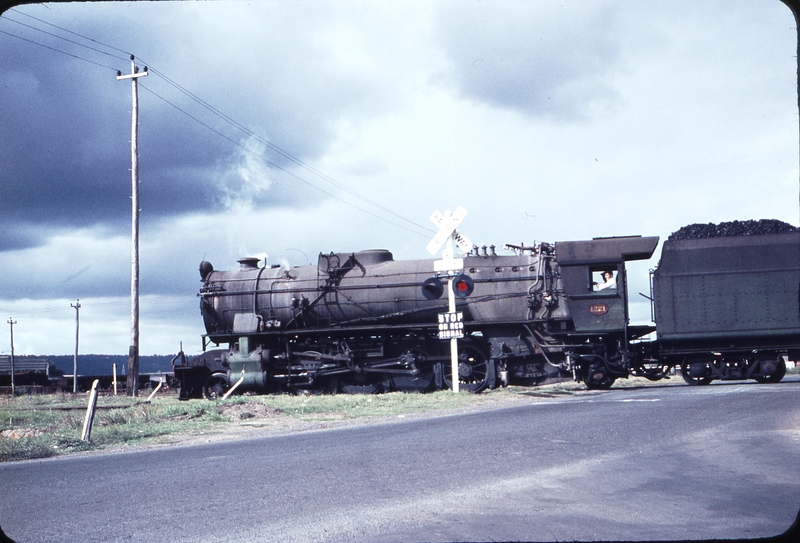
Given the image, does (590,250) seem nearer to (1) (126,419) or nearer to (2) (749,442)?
(2) (749,442)

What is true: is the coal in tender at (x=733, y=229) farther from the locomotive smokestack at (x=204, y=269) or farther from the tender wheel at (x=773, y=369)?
the locomotive smokestack at (x=204, y=269)

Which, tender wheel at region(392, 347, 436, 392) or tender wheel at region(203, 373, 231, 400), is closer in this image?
tender wheel at region(392, 347, 436, 392)

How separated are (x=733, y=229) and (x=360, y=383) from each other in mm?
11132

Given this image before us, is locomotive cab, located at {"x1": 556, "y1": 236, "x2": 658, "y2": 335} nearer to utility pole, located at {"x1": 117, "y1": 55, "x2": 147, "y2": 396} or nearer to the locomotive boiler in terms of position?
the locomotive boiler

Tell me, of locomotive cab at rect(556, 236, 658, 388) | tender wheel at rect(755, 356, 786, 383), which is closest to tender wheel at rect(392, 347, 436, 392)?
locomotive cab at rect(556, 236, 658, 388)

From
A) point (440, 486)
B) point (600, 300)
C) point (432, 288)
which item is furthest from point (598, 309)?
point (440, 486)

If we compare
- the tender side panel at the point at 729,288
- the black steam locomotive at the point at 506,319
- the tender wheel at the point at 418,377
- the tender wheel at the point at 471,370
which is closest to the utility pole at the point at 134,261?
the black steam locomotive at the point at 506,319

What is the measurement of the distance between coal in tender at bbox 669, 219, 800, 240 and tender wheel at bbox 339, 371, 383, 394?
29.9ft

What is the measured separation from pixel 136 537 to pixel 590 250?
15.8 meters

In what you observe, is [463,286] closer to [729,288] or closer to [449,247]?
[449,247]

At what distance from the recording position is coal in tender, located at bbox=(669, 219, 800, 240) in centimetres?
1873

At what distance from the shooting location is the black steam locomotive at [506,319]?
1828 centimetres

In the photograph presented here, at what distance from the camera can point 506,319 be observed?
19.7 meters

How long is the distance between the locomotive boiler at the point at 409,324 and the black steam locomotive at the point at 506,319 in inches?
1.5
